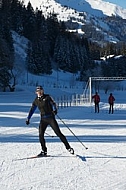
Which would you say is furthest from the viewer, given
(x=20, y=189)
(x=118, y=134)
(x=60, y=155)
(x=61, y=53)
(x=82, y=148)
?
(x=61, y=53)

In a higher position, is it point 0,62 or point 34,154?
point 0,62

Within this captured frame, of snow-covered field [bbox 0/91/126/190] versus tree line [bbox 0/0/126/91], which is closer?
snow-covered field [bbox 0/91/126/190]

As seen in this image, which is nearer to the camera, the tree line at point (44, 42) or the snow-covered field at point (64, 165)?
the snow-covered field at point (64, 165)

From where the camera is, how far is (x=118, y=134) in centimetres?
1312

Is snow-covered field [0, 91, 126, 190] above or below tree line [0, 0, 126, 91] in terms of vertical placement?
below

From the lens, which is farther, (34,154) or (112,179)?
(34,154)

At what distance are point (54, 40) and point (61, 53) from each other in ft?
18.3

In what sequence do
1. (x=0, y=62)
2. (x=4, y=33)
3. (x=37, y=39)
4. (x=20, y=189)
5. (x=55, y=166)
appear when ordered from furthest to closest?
1. (x=37, y=39)
2. (x=4, y=33)
3. (x=0, y=62)
4. (x=55, y=166)
5. (x=20, y=189)

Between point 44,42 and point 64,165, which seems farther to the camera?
point 44,42

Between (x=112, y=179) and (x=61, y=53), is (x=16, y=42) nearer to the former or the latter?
(x=61, y=53)

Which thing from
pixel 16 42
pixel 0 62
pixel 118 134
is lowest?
pixel 118 134

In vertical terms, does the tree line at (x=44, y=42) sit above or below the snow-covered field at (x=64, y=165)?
above

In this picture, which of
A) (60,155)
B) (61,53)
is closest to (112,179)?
(60,155)

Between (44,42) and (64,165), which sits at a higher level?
(44,42)
